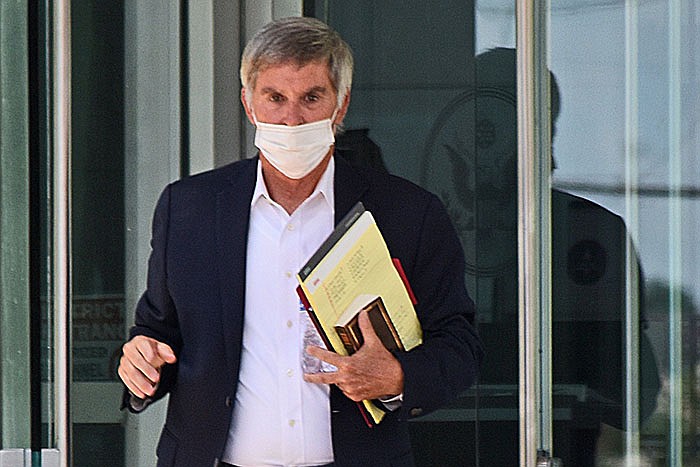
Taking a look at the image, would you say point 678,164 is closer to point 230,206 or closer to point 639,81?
point 639,81

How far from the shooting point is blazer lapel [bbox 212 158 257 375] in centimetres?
236

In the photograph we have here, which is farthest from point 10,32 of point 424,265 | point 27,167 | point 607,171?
point 607,171

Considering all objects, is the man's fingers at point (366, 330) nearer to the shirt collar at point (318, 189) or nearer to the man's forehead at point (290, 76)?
the shirt collar at point (318, 189)

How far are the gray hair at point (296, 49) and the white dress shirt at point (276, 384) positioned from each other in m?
Result: 0.31

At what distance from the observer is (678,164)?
9.69 ft

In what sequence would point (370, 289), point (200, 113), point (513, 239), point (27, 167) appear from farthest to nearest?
1. point (200, 113)
2. point (513, 239)
3. point (27, 167)
4. point (370, 289)

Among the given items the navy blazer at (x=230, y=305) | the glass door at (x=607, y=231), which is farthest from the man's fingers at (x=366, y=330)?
the glass door at (x=607, y=231)

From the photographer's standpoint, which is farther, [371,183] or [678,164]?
[678,164]

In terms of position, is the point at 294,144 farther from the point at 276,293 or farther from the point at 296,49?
the point at 276,293

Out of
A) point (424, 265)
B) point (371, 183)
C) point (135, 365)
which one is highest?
point (371, 183)

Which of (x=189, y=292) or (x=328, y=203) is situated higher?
(x=328, y=203)

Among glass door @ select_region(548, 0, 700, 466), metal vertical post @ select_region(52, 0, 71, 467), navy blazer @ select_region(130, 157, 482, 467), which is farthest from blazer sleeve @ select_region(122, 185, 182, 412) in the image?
glass door @ select_region(548, 0, 700, 466)

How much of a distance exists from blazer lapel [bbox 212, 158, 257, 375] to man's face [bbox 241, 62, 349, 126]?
0.15 m

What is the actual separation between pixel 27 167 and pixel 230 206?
69cm
